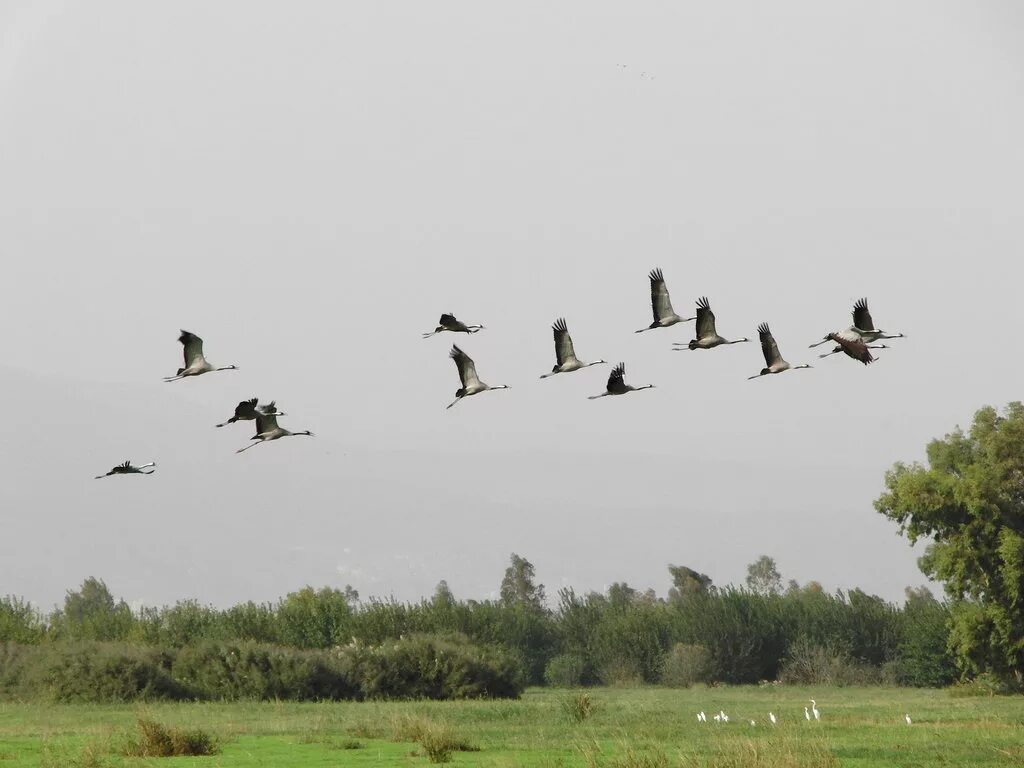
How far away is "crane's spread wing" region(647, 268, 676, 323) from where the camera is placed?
3056 cm

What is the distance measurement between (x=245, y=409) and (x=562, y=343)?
6.47m

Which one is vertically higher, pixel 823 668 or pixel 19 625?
pixel 19 625

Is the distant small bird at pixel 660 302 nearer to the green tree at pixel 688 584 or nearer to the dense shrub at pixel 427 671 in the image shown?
the dense shrub at pixel 427 671

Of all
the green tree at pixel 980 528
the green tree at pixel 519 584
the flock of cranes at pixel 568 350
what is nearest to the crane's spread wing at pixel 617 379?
the flock of cranes at pixel 568 350

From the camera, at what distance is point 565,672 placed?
7944cm

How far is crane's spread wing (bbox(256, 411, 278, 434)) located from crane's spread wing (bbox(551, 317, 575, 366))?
18.8ft

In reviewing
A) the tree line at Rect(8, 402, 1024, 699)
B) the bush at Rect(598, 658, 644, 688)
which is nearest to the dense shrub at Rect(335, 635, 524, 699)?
the tree line at Rect(8, 402, 1024, 699)

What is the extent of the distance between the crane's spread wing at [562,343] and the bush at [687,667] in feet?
156

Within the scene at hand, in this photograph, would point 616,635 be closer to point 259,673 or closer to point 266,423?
point 259,673

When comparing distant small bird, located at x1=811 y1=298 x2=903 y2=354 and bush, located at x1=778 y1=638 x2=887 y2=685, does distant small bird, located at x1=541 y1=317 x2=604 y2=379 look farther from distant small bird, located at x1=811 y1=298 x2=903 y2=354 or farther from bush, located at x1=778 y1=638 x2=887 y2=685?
bush, located at x1=778 y1=638 x2=887 y2=685

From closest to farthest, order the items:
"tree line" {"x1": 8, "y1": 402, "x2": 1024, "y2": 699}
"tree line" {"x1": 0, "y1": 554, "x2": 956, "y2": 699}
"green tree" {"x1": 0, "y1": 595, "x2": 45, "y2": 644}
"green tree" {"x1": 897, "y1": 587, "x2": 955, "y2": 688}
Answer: "tree line" {"x1": 8, "y1": 402, "x2": 1024, "y2": 699}, "green tree" {"x1": 897, "y1": 587, "x2": 955, "y2": 688}, "green tree" {"x1": 0, "y1": 595, "x2": 45, "y2": 644}, "tree line" {"x1": 0, "y1": 554, "x2": 956, "y2": 699}

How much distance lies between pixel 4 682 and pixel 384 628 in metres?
20.7

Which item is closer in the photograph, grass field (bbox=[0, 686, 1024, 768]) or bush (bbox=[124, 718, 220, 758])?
grass field (bbox=[0, 686, 1024, 768])

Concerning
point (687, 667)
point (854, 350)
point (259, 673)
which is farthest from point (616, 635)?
point (854, 350)
